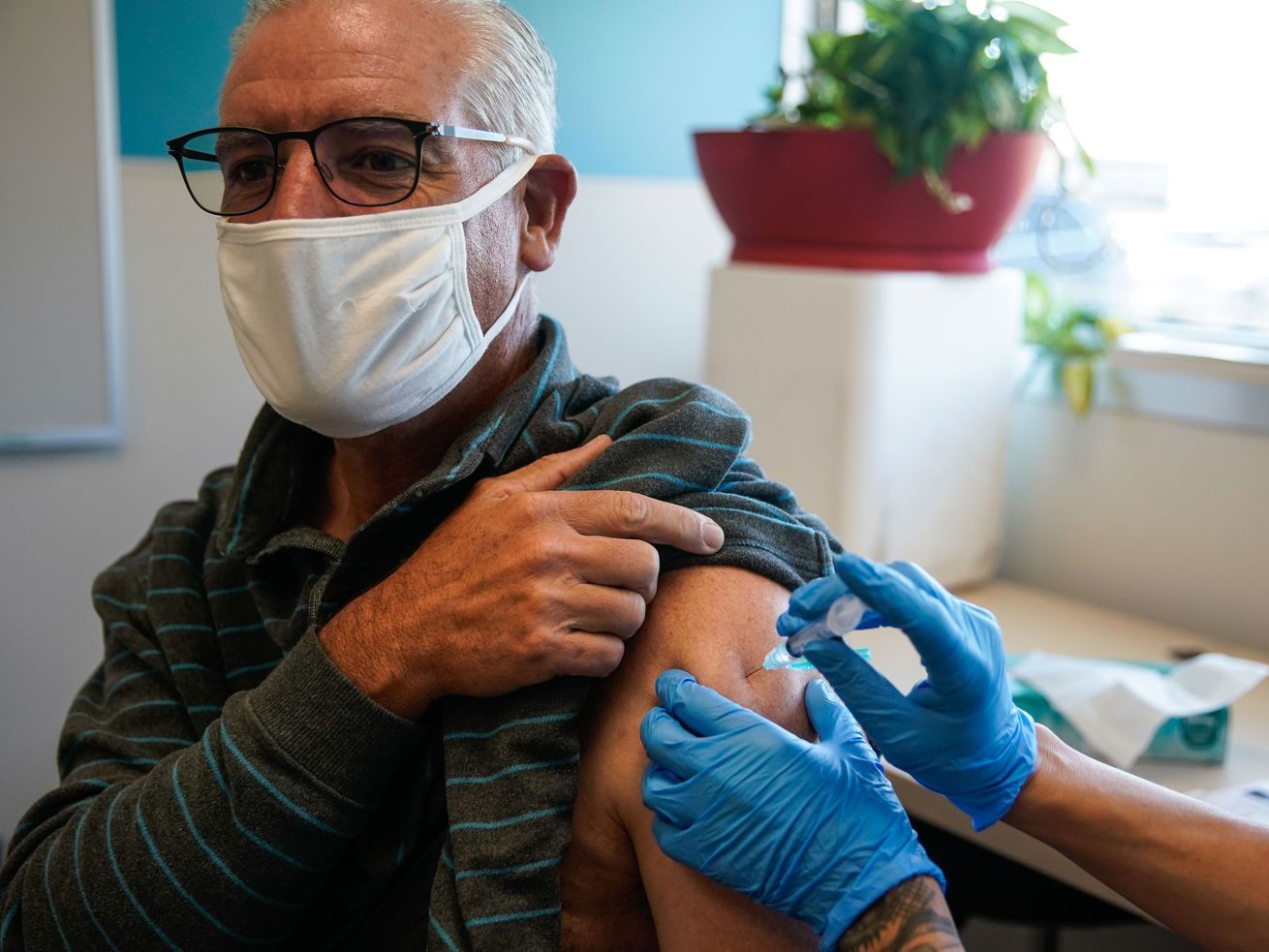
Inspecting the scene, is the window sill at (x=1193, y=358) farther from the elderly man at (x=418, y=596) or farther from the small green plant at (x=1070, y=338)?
the elderly man at (x=418, y=596)

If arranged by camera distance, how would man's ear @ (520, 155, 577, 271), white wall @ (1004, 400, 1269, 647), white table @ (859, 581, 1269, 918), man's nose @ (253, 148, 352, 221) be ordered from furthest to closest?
white wall @ (1004, 400, 1269, 647) → white table @ (859, 581, 1269, 918) → man's ear @ (520, 155, 577, 271) → man's nose @ (253, 148, 352, 221)

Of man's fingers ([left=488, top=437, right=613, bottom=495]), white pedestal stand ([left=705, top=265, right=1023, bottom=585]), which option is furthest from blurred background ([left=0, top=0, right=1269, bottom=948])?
man's fingers ([left=488, top=437, right=613, bottom=495])

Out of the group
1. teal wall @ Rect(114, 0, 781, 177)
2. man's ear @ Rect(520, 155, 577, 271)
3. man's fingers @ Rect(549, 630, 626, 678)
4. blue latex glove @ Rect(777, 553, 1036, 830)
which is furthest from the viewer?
teal wall @ Rect(114, 0, 781, 177)

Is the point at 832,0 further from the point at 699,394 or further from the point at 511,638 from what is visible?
the point at 511,638

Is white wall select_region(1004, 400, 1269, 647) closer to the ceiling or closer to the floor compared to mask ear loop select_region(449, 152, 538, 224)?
closer to the floor

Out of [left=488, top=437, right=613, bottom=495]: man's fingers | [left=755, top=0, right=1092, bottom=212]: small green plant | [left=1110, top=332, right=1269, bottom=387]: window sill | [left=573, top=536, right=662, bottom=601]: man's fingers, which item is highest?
[left=755, top=0, right=1092, bottom=212]: small green plant

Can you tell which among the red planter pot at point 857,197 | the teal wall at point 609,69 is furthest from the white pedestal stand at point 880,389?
the teal wall at point 609,69

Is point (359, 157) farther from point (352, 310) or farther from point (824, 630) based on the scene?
point (824, 630)

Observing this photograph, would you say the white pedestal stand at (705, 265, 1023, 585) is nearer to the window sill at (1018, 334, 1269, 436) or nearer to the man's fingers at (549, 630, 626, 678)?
the window sill at (1018, 334, 1269, 436)

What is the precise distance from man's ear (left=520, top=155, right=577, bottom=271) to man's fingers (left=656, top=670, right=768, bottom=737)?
1.57ft

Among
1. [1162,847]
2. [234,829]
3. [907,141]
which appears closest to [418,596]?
[234,829]

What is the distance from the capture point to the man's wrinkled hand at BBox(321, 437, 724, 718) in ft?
3.14

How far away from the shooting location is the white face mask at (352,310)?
1037 mm

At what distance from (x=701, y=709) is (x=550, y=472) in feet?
0.87
